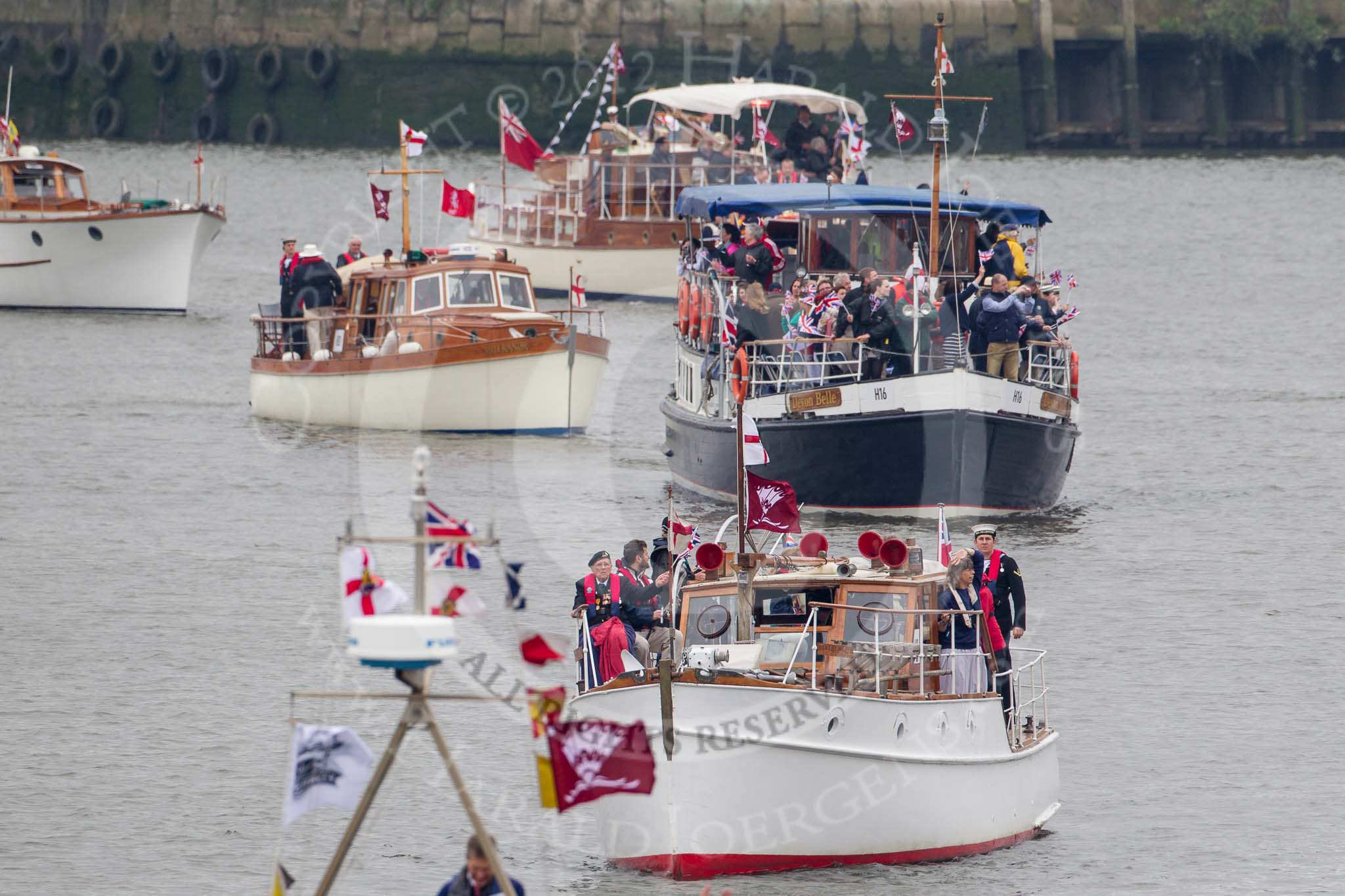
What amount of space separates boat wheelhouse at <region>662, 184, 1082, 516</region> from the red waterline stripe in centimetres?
1185

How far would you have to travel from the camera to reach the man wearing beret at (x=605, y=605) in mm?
→ 18781

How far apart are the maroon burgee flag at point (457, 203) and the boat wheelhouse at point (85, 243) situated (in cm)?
1450

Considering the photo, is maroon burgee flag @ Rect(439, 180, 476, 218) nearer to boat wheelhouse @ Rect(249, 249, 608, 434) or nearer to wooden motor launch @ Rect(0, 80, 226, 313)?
boat wheelhouse @ Rect(249, 249, 608, 434)

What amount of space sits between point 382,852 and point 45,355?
32477 millimetres

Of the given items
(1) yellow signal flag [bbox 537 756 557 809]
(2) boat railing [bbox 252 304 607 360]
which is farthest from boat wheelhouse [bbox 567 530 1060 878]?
(2) boat railing [bbox 252 304 607 360]

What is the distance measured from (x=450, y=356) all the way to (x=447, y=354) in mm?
66

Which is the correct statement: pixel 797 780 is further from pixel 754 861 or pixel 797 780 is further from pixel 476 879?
pixel 476 879

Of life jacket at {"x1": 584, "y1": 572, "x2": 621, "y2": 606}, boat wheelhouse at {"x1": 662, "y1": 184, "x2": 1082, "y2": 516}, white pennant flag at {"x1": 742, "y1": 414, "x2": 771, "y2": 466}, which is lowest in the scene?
life jacket at {"x1": 584, "y1": 572, "x2": 621, "y2": 606}

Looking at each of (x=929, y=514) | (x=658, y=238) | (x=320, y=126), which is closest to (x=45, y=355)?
(x=658, y=238)

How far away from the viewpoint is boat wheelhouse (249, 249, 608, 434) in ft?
123

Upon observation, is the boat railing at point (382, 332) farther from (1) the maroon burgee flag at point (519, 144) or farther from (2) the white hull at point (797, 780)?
(2) the white hull at point (797, 780)

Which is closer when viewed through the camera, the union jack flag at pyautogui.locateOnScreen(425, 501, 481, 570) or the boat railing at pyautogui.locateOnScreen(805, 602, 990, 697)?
the union jack flag at pyautogui.locateOnScreen(425, 501, 481, 570)

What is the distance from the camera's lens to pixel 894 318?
30.5 meters

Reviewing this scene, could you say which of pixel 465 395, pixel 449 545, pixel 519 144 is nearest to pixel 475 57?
pixel 519 144
